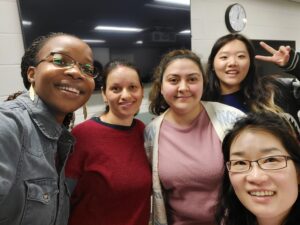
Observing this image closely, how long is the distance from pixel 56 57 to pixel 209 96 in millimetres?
1210

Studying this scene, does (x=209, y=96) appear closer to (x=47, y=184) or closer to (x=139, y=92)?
(x=139, y=92)

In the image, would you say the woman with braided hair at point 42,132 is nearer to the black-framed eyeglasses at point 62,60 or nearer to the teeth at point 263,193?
the black-framed eyeglasses at point 62,60

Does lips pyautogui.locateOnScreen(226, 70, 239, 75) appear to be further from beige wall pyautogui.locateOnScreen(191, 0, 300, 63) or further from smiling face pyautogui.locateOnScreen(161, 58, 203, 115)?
beige wall pyautogui.locateOnScreen(191, 0, 300, 63)

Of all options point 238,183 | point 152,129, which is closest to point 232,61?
point 152,129

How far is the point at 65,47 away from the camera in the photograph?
94cm

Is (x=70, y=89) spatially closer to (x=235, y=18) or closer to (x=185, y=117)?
(x=185, y=117)

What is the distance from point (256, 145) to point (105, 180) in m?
0.68

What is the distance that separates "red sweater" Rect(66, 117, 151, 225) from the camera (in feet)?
3.85

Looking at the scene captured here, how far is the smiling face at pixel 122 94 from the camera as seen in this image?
1332mm

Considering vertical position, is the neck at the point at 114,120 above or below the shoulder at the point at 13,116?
below

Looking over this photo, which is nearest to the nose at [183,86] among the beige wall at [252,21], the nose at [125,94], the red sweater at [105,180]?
the nose at [125,94]

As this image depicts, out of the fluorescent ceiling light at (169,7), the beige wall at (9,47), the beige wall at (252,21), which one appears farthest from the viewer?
the beige wall at (252,21)

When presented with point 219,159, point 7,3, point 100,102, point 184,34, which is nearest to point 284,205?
point 219,159

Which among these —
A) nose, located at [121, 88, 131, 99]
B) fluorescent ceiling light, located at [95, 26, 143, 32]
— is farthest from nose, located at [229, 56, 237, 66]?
fluorescent ceiling light, located at [95, 26, 143, 32]
